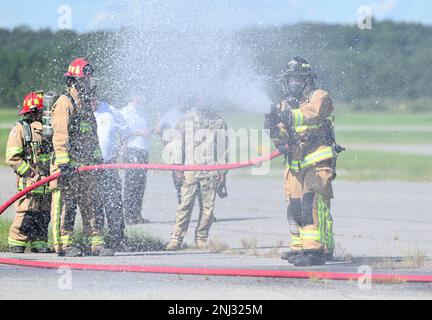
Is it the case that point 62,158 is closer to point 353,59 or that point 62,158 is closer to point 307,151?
point 307,151

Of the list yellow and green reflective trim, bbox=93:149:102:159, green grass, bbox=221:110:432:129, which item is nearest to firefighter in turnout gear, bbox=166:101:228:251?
yellow and green reflective trim, bbox=93:149:102:159

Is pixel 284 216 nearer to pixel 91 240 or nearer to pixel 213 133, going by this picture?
pixel 213 133

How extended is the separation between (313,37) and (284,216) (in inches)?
991

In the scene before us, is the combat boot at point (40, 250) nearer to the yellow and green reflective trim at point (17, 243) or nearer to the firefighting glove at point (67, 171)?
the yellow and green reflective trim at point (17, 243)

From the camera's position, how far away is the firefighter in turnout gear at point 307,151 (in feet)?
32.2

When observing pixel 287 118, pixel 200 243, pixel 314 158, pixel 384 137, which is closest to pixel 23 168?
pixel 200 243

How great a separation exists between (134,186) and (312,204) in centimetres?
506

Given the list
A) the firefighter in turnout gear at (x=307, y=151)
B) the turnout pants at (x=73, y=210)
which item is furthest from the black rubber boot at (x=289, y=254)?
the turnout pants at (x=73, y=210)

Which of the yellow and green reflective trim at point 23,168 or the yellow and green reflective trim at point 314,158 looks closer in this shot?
the yellow and green reflective trim at point 314,158

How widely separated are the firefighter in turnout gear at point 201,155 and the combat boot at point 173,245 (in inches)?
10.6

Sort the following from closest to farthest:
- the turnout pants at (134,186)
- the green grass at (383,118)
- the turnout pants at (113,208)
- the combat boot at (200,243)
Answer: the turnout pants at (113,208), the combat boot at (200,243), the turnout pants at (134,186), the green grass at (383,118)

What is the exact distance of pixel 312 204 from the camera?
32.5ft
